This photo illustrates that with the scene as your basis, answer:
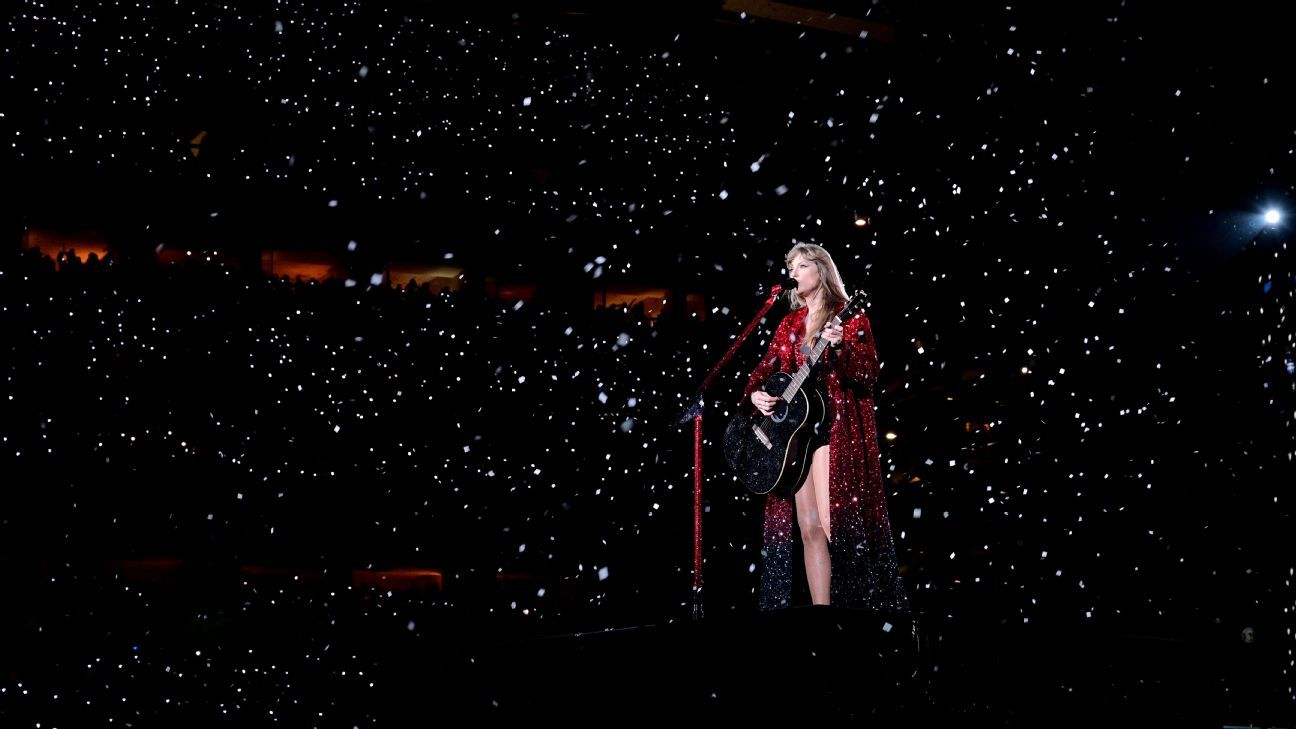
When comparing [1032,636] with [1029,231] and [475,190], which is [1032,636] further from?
[475,190]

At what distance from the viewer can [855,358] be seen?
3521mm

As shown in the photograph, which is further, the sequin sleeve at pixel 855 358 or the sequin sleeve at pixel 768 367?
the sequin sleeve at pixel 768 367

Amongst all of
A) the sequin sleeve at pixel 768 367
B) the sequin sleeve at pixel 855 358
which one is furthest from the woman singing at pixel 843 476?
the sequin sleeve at pixel 768 367

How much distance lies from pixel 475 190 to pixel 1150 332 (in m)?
4.24

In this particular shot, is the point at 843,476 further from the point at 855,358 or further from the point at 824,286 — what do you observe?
the point at 824,286

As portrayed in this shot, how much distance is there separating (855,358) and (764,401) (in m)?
0.38

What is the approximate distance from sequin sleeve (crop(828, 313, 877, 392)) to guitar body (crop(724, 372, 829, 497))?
0.43ft

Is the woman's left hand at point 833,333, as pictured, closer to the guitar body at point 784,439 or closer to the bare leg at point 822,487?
the guitar body at point 784,439

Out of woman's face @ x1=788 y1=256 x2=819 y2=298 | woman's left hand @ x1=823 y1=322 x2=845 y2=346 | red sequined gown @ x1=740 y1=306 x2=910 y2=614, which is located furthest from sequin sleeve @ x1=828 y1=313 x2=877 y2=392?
woman's face @ x1=788 y1=256 x2=819 y2=298

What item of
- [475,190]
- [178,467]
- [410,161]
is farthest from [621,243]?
[178,467]

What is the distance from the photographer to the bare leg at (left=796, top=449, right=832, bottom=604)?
143 inches

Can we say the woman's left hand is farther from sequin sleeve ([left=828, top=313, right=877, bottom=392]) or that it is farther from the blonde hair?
the blonde hair

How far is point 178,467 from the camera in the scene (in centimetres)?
517

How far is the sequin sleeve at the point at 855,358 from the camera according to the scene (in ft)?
11.6
